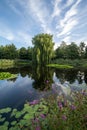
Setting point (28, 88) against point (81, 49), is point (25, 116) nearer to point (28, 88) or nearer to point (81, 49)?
point (28, 88)

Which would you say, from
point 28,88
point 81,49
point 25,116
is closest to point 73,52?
point 81,49

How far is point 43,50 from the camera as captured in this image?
3588 cm

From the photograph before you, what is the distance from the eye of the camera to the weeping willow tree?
1391 inches

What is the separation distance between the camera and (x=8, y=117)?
519 centimetres

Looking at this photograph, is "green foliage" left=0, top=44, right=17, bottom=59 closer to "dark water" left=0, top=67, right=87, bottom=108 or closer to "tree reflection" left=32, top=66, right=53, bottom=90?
"tree reflection" left=32, top=66, right=53, bottom=90

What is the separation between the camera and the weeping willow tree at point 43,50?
1391 inches

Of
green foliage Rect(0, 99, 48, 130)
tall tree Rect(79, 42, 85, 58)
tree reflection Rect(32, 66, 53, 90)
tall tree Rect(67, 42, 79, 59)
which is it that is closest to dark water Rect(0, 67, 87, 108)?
tree reflection Rect(32, 66, 53, 90)

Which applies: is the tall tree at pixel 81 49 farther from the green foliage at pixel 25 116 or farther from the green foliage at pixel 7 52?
the green foliage at pixel 25 116

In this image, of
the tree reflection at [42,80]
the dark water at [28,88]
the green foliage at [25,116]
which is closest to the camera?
the green foliage at [25,116]

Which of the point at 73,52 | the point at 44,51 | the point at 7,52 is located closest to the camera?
the point at 44,51

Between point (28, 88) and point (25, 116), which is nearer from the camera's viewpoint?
point (25, 116)

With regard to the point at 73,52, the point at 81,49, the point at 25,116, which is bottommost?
the point at 25,116

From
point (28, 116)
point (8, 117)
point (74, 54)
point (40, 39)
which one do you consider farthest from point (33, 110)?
point (74, 54)

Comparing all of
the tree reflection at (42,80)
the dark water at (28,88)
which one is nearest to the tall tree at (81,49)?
the tree reflection at (42,80)
